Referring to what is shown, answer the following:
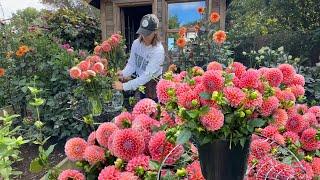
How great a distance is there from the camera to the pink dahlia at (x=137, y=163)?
3.02ft

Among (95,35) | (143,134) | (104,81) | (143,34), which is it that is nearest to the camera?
(143,134)

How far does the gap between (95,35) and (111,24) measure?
217cm

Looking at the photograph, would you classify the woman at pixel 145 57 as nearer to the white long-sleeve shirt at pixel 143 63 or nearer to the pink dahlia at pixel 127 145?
the white long-sleeve shirt at pixel 143 63

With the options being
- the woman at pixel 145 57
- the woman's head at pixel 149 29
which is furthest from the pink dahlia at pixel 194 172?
the woman's head at pixel 149 29

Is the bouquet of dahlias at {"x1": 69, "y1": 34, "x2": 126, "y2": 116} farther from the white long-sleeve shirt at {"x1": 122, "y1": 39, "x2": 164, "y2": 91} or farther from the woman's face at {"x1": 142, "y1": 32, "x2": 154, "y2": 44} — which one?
the woman's face at {"x1": 142, "y1": 32, "x2": 154, "y2": 44}

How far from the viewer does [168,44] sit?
623cm

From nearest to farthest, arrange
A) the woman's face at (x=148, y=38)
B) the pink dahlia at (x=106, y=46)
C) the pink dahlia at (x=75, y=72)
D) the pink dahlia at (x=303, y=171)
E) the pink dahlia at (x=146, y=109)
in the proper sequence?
the pink dahlia at (x=303, y=171) → the pink dahlia at (x=146, y=109) → the pink dahlia at (x=75, y=72) → the woman's face at (x=148, y=38) → the pink dahlia at (x=106, y=46)

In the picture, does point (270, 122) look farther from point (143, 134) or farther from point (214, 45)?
point (214, 45)

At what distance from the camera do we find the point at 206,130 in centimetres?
85

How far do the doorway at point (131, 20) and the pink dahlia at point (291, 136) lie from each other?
18.8 feet

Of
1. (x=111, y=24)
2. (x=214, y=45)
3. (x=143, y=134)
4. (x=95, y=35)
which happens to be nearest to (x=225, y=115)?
(x=143, y=134)

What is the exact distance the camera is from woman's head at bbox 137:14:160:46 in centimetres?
310

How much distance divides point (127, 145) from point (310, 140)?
0.63m

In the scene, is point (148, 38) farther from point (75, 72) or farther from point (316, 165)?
point (316, 165)
